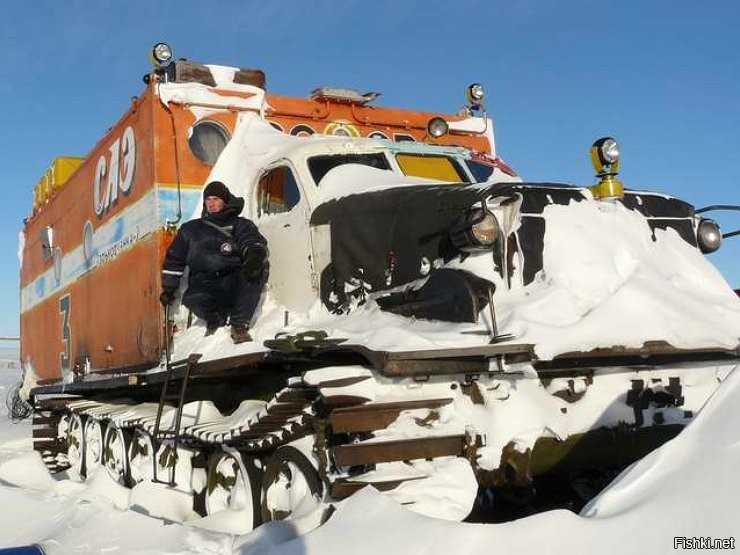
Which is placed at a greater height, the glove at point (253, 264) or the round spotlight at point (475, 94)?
the round spotlight at point (475, 94)

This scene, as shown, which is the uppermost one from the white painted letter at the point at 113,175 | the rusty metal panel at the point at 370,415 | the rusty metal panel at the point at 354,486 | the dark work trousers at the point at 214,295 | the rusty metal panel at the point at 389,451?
the white painted letter at the point at 113,175

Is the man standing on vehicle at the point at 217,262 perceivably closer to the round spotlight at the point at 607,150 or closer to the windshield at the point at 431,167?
the windshield at the point at 431,167

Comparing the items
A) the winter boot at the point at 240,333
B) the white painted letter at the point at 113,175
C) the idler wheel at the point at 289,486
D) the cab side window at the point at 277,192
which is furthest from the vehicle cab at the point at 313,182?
the white painted letter at the point at 113,175

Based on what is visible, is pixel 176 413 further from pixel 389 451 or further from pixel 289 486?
pixel 389 451

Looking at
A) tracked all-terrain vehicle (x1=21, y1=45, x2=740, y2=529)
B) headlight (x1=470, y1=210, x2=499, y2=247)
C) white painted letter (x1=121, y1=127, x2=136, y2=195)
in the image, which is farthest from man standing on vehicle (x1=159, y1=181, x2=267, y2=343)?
headlight (x1=470, y1=210, x2=499, y2=247)

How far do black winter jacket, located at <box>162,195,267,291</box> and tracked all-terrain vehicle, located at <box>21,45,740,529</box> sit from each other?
24 cm

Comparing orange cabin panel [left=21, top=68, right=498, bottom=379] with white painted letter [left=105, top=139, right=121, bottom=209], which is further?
white painted letter [left=105, top=139, right=121, bottom=209]

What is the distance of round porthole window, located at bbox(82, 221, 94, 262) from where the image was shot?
8614 millimetres

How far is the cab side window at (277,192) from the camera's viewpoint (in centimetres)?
583

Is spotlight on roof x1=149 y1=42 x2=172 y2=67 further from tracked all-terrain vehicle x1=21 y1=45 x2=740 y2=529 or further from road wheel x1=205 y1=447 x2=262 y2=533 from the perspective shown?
road wheel x1=205 y1=447 x2=262 y2=533

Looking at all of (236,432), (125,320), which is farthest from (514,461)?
(125,320)

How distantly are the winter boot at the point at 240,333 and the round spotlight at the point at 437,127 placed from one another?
10.4ft

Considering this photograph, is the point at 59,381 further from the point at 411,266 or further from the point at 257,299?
the point at 411,266

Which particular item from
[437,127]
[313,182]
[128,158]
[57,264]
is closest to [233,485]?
[313,182]
